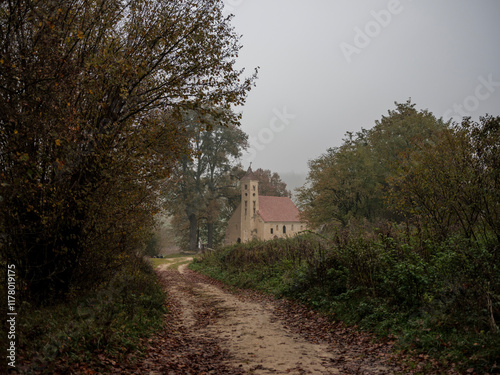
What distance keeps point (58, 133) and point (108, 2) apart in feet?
10.9

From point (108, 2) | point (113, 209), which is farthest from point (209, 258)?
point (108, 2)

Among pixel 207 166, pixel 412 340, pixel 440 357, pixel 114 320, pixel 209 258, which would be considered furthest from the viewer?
pixel 207 166

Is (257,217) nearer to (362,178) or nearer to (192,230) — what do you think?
(192,230)

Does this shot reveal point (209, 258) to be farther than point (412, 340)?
Yes

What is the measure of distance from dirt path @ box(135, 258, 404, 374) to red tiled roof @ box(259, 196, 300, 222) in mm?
43454

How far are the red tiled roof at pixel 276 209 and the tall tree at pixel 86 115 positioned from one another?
4562cm

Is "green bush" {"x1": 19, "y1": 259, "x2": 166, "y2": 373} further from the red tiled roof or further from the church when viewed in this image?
the red tiled roof

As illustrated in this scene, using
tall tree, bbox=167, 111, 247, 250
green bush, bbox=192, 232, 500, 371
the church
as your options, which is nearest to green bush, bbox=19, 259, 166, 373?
green bush, bbox=192, 232, 500, 371

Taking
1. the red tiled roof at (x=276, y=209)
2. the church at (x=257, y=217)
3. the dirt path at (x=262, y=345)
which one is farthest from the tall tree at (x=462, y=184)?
the red tiled roof at (x=276, y=209)

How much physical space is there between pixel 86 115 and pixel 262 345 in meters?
6.01

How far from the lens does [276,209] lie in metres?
57.3

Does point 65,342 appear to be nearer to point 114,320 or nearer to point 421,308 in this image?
point 114,320

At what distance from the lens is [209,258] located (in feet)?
87.9

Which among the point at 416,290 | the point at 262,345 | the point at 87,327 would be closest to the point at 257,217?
the point at 416,290
